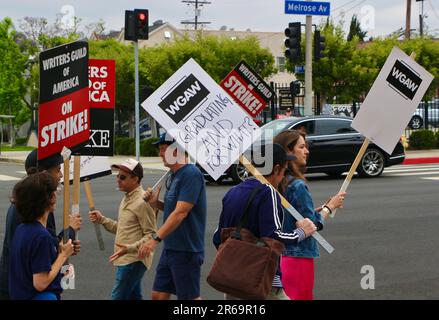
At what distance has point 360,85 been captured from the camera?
34.1 metres

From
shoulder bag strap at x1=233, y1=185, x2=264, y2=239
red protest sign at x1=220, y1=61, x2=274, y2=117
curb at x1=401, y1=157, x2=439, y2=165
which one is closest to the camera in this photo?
shoulder bag strap at x1=233, y1=185, x2=264, y2=239

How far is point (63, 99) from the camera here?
18.1 feet

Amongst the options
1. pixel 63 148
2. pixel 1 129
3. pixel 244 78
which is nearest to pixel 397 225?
pixel 244 78

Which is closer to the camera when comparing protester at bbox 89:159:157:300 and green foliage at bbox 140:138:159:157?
protester at bbox 89:159:157:300

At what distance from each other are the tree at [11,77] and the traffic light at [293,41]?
22088 mm

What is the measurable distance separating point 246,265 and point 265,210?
1.11ft

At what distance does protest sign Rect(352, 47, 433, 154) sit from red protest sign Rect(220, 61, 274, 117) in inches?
150

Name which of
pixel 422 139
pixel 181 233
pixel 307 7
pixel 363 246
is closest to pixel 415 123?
pixel 422 139

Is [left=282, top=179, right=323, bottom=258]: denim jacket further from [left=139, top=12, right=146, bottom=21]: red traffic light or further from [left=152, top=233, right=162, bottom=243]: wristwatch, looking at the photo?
[left=139, top=12, right=146, bottom=21]: red traffic light

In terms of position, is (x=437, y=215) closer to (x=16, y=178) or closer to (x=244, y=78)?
(x=244, y=78)

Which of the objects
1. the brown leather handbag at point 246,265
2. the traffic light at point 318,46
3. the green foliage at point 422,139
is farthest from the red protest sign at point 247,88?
the green foliage at point 422,139

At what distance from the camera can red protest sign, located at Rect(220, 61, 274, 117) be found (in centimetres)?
1009

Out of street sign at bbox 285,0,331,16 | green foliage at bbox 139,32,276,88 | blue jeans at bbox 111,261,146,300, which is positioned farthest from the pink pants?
green foliage at bbox 139,32,276,88
